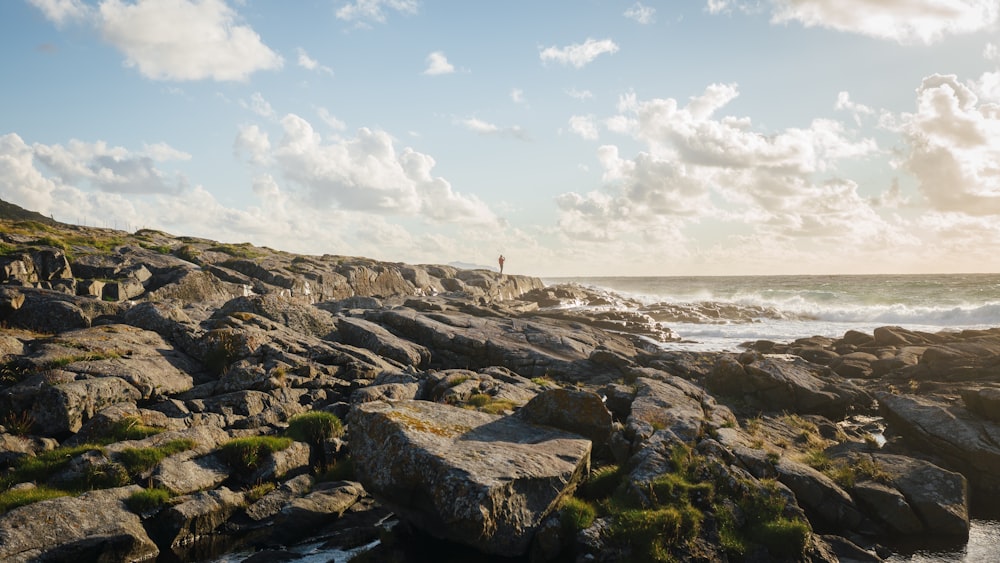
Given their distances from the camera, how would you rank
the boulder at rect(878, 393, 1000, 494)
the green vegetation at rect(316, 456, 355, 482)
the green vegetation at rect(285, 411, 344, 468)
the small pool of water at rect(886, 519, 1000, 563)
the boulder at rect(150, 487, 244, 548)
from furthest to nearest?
1. the boulder at rect(878, 393, 1000, 494)
2. the green vegetation at rect(285, 411, 344, 468)
3. the green vegetation at rect(316, 456, 355, 482)
4. the small pool of water at rect(886, 519, 1000, 563)
5. the boulder at rect(150, 487, 244, 548)

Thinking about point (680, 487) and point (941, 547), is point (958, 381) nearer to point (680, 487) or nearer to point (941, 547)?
point (941, 547)

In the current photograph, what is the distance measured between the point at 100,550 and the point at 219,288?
3554 cm

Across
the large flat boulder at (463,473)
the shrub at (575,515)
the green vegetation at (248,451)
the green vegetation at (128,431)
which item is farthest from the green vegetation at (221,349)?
the shrub at (575,515)

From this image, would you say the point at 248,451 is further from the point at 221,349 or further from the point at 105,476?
the point at 221,349

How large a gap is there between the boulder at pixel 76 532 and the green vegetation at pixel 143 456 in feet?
4.03

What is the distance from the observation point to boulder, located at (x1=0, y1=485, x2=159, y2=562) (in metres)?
10.9

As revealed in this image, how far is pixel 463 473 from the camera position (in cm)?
1162

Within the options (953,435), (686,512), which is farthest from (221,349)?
(953,435)

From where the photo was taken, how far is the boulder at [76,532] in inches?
428

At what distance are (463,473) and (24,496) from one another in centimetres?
1009

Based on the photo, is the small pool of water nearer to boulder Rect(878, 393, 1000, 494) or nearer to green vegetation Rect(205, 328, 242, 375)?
boulder Rect(878, 393, 1000, 494)

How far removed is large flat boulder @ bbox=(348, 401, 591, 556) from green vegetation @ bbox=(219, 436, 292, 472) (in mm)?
3505

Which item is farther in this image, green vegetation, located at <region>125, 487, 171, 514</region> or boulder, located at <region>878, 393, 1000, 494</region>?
boulder, located at <region>878, 393, 1000, 494</region>

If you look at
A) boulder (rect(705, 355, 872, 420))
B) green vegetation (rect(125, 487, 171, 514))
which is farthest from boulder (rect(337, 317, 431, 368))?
green vegetation (rect(125, 487, 171, 514))
